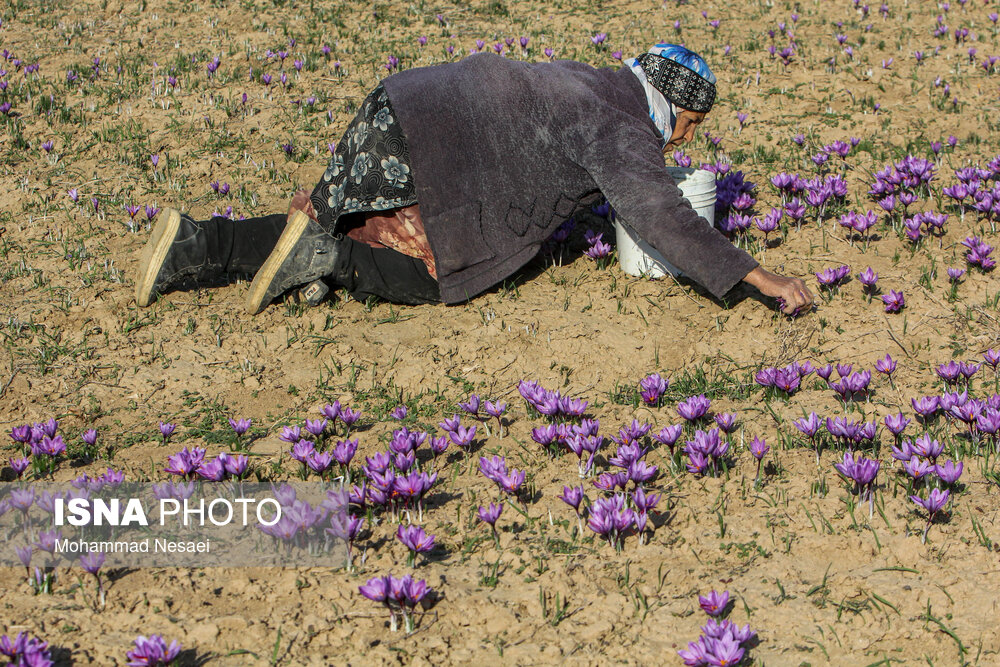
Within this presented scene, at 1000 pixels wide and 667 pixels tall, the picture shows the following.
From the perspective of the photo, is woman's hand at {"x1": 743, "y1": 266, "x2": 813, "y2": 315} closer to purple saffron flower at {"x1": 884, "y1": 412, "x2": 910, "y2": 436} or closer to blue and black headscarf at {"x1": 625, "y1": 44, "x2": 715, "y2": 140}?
purple saffron flower at {"x1": 884, "y1": 412, "x2": 910, "y2": 436}

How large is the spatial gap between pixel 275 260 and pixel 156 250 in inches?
29.4

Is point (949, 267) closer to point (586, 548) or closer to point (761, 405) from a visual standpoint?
point (761, 405)

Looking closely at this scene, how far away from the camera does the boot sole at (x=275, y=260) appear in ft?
18.8

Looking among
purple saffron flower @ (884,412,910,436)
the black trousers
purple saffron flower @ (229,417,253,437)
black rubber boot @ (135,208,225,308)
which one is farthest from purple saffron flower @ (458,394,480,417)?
black rubber boot @ (135,208,225,308)

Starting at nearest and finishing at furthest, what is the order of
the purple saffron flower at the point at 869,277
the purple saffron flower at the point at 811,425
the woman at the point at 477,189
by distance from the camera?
the purple saffron flower at the point at 811,425, the woman at the point at 477,189, the purple saffron flower at the point at 869,277

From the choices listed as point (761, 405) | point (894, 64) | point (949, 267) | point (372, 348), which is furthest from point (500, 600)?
point (894, 64)

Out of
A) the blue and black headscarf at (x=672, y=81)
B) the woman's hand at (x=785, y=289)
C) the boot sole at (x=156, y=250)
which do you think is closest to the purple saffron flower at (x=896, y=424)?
the woman's hand at (x=785, y=289)

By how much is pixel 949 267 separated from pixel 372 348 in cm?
376

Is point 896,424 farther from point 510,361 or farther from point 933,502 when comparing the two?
point 510,361

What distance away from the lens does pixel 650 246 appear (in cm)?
604

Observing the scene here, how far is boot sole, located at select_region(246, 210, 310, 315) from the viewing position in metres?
5.73

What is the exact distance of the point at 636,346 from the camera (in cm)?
550

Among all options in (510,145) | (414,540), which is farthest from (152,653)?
(510,145)

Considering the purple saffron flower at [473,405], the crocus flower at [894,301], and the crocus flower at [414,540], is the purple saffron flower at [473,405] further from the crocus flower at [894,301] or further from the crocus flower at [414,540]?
the crocus flower at [894,301]
